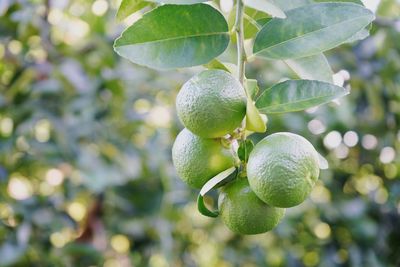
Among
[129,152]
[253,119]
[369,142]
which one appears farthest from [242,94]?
[369,142]

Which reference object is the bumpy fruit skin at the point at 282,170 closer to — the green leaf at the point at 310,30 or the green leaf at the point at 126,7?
the green leaf at the point at 310,30

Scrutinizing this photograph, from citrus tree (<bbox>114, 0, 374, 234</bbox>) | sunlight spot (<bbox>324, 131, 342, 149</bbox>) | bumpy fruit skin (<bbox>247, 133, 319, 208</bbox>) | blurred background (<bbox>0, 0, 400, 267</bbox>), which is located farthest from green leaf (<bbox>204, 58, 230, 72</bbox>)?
sunlight spot (<bbox>324, 131, 342, 149</bbox>)

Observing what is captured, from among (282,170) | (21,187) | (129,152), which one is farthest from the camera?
(21,187)

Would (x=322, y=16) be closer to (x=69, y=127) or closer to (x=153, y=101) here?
(x=69, y=127)

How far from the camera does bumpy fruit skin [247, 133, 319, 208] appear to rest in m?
0.52

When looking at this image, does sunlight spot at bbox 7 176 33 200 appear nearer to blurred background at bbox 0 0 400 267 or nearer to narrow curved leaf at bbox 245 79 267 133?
blurred background at bbox 0 0 400 267

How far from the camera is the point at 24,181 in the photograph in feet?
6.33

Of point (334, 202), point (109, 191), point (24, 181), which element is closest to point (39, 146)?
point (109, 191)

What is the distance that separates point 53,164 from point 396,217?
1.07 metres

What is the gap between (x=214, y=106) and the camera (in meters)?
0.54

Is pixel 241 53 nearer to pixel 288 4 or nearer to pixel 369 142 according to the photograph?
pixel 288 4

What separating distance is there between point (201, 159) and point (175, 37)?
12 centimetres

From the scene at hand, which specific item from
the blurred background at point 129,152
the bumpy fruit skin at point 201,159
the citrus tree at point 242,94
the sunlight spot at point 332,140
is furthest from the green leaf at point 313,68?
the sunlight spot at point 332,140

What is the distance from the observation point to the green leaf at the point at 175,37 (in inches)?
22.5
